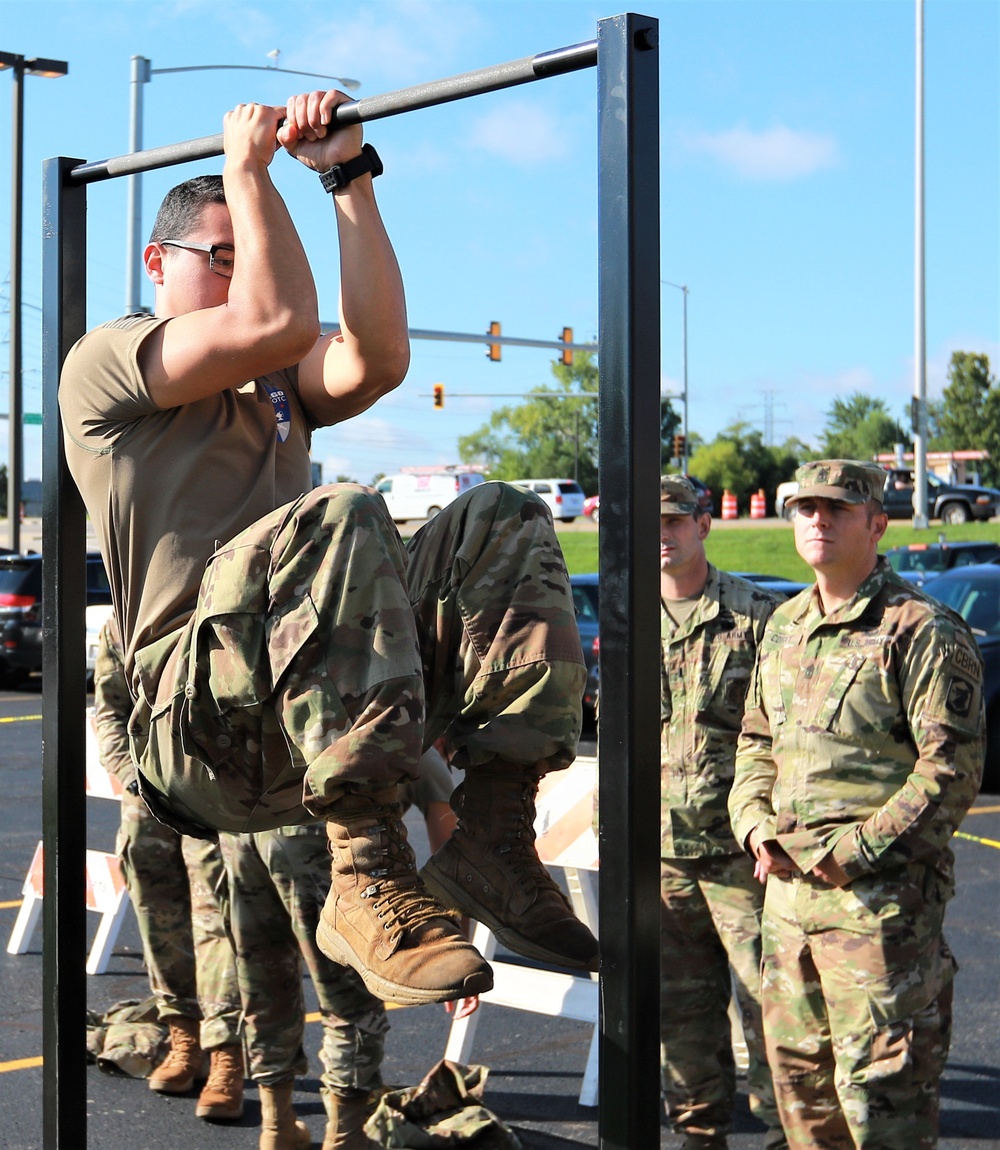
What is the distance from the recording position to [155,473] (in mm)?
2598

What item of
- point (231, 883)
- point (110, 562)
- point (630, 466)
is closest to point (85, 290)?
point (110, 562)

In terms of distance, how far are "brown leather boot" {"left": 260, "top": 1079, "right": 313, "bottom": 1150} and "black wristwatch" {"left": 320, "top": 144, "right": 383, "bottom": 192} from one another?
319 cm

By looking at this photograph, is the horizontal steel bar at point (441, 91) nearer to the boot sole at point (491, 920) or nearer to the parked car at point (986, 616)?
the boot sole at point (491, 920)

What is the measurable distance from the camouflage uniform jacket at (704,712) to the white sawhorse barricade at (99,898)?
286 cm

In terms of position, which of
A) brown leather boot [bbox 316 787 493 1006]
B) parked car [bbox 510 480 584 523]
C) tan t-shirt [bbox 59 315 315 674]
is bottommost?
brown leather boot [bbox 316 787 493 1006]

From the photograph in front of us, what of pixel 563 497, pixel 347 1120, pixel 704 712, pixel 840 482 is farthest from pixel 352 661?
pixel 563 497

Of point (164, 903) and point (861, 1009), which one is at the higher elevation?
point (861, 1009)

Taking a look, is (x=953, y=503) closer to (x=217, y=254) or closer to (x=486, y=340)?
(x=486, y=340)

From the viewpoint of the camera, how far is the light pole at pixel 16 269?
2355 centimetres

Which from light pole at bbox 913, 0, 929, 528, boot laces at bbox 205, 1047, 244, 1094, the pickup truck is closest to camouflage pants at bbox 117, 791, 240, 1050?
boot laces at bbox 205, 1047, 244, 1094

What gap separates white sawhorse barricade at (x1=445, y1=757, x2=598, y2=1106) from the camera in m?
5.23

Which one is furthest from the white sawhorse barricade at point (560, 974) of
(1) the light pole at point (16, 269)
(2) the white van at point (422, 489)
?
(2) the white van at point (422, 489)

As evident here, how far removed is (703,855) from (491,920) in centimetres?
251

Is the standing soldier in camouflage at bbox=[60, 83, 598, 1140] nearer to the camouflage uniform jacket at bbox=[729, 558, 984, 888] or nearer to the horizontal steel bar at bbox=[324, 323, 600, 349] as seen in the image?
the camouflage uniform jacket at bbox=[729, 558, 984, 888]
